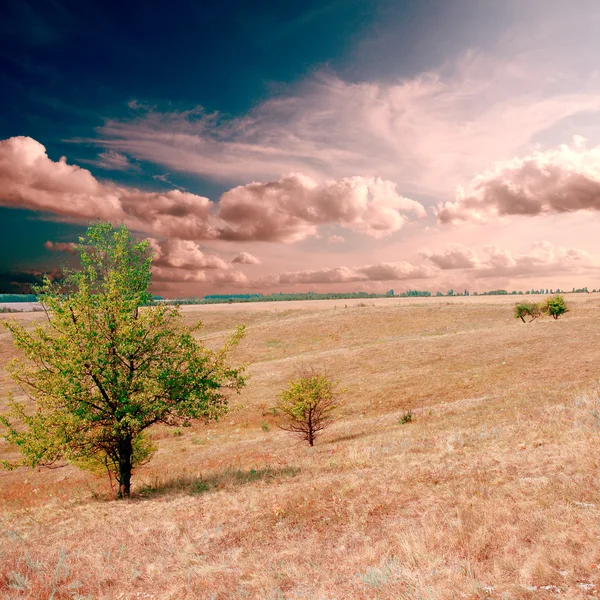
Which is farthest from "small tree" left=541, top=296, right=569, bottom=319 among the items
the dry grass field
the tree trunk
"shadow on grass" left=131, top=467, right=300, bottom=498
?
the tree trunk

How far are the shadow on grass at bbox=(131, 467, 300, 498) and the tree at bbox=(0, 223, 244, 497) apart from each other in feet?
4.65

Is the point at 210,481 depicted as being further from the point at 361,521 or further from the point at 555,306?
the point at 555,306

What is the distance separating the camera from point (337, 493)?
44.4 feet

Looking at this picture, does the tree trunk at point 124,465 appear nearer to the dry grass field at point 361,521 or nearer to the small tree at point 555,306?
the dry grass field at point 361,521

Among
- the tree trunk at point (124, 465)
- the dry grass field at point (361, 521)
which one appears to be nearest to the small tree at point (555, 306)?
the dry grass field at point (361, 521)

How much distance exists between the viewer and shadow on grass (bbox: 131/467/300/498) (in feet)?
57.8

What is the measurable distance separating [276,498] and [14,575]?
7445 millimetres

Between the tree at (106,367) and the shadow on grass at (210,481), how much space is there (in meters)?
1.42

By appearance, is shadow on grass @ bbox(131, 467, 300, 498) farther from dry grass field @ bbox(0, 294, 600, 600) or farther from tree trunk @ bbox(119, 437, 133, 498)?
tree trunk @ bbox(119, 437, 133, 498)

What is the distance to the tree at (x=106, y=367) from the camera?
54.4 feet

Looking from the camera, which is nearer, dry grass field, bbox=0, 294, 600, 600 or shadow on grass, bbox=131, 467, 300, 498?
dry grass field, bbox=0, 294, 600, 600

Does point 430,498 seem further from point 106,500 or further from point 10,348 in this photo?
point 10,348

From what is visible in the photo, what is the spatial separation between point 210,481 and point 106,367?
7057mm

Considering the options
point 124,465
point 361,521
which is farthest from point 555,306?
point 124,465
